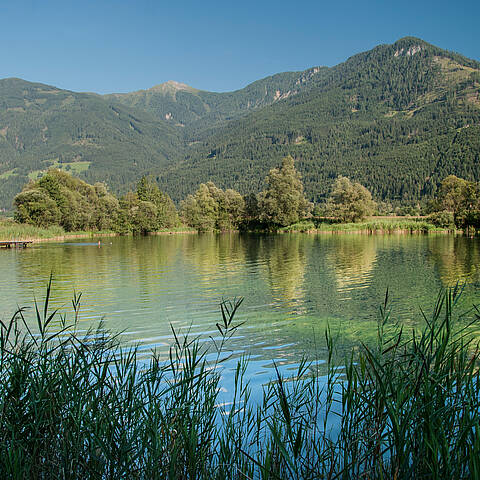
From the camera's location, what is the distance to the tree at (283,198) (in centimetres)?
6231

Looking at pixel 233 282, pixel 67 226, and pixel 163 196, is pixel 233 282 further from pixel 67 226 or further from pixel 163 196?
pixel 163 196

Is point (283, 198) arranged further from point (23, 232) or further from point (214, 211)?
point (23, 232)

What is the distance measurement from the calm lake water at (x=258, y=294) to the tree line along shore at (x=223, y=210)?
29.5 meters

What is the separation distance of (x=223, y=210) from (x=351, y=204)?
23664mm

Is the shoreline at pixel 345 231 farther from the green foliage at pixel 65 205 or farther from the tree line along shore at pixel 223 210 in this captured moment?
the green foliage at pixel 65 205

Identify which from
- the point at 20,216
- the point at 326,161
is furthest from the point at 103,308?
the point at 326,161

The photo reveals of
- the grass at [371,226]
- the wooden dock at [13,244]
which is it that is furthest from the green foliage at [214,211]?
the wooden dock at [13,244]

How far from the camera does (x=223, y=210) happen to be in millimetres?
71875

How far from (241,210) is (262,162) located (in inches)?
5264

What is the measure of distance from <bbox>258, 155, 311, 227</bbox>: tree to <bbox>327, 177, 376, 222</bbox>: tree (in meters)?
5.71

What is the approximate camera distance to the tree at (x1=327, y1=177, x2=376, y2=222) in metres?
58.7

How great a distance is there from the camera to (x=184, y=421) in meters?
2.85

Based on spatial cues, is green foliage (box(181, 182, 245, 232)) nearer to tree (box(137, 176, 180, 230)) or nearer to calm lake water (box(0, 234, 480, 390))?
tree (box(137, 176, 180, 230))

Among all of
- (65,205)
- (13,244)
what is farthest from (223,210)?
(13,244)
